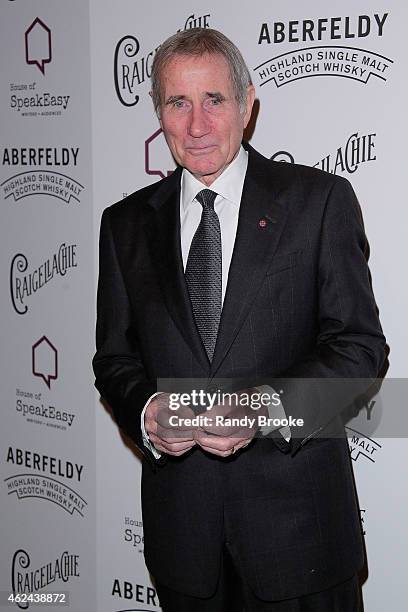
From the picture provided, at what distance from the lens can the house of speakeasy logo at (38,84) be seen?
2369 mm

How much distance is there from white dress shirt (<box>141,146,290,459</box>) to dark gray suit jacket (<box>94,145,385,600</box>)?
3 centimetres

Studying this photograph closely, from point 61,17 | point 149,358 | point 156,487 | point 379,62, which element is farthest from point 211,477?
point 61,17

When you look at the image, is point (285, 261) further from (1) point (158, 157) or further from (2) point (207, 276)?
(1) point (158, 157)

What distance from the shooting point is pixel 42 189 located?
97.1 inches

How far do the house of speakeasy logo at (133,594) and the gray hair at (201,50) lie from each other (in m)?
1.56

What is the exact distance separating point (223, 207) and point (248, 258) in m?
0.16

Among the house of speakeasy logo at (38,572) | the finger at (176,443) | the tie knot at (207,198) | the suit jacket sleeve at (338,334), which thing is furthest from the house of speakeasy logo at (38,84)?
the house of speakeasy logo at (38,572)

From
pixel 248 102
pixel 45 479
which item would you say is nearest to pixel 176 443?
pixel 248 102

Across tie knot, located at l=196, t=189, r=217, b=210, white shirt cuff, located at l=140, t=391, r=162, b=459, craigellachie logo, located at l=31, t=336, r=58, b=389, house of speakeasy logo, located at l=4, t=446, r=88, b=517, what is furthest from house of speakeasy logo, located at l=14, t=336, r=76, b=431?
tie knot, located at l=196, t=189, r=217, b=210

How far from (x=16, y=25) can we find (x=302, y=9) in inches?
37.8

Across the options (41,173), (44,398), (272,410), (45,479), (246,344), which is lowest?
(45,479)

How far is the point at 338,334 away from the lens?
1533mm

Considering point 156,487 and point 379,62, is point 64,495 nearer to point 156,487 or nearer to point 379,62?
point 156,487

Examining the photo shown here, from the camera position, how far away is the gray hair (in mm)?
1542
